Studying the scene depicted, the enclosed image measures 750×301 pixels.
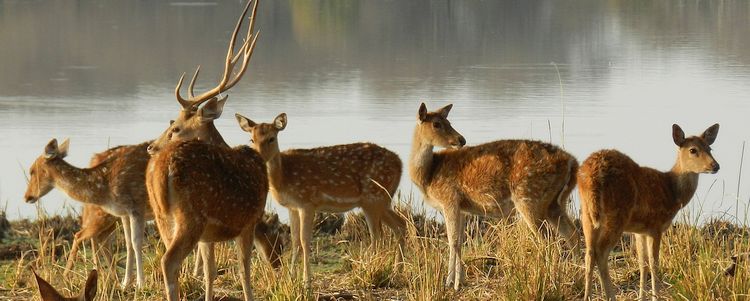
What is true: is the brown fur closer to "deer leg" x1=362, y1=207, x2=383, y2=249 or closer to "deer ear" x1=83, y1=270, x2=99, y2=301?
"deer ear" x1=83, y1=270, x2=99, y2=301

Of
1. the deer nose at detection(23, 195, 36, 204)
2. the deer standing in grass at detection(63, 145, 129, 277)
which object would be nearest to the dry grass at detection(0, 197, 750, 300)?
the deer standing in grass at detection(63, 145, 129, 277)

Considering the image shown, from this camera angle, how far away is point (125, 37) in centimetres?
3631

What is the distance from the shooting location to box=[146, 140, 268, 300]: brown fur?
883cm

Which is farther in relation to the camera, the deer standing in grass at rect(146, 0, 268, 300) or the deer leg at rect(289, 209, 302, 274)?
the deer leg at rect(289, 209, 302, 274)

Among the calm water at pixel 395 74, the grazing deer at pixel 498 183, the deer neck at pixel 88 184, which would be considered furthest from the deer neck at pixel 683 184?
the deer neck at pixel 88 184

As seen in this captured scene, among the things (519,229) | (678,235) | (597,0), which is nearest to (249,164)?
(519,229)

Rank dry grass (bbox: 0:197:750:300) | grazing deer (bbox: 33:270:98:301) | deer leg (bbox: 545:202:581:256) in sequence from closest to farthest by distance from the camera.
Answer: grazing deer (bbox: 33:270:98:301)
dry grass (bbox: 0:197:750:300)
deer leg (bbox: 545:202:581:256)

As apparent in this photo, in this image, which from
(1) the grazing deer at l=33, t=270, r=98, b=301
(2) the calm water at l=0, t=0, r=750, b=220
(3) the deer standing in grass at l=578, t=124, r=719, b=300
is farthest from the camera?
(2) the calm water at l=0, t=0, r=750, b=220

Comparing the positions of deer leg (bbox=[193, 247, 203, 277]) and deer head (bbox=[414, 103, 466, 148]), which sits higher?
deer head (bbox=[414, 103, 466, 148])

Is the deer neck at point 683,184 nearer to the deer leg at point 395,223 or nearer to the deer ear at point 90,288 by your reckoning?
the deer leg at point 395,223

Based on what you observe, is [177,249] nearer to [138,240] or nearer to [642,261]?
[138,240]

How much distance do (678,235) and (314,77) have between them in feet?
54.1

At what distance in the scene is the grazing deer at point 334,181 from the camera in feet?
38.5

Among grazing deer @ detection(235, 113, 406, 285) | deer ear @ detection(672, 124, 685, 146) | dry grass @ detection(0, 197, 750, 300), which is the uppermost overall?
deer ear @ detection(672, 124, 685, 146)
